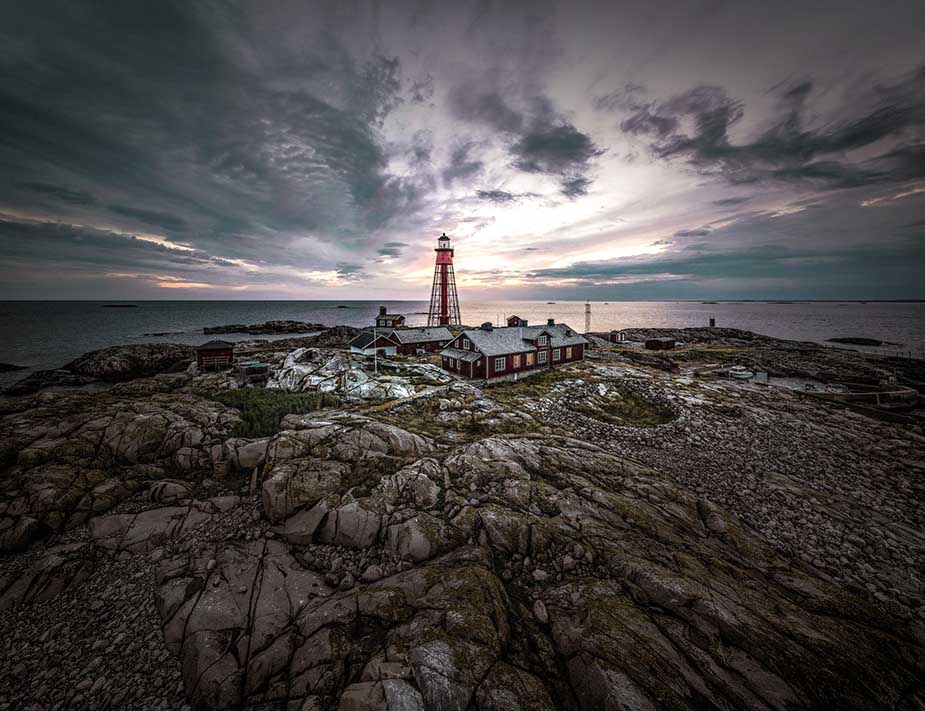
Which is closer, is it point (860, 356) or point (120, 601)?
point (120, 601)

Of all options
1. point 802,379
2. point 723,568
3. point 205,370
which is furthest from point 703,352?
point 205,370

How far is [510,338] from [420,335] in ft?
56.1

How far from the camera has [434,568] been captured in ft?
33.7

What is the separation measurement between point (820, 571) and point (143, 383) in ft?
148

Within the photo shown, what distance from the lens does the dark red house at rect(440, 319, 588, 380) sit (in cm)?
3619

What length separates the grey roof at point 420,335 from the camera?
4869 centimetres

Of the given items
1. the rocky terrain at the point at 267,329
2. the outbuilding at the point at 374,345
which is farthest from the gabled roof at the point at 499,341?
the rocky terrain at the point at 267,329

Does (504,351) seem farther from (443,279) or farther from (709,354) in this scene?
(709,354)

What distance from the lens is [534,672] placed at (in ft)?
25.6

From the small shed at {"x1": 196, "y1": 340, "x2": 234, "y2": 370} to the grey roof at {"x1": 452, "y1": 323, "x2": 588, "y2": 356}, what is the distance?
98.9 feet

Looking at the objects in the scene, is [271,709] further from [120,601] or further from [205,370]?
[205,370]

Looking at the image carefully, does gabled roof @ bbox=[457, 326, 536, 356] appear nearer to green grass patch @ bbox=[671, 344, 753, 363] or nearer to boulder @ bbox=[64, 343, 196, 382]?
green grass patch @ bbox=[671, 344, 753, 363]

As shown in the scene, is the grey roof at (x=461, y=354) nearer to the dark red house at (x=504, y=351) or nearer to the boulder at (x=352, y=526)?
the dark red house at (x=504, y=351)

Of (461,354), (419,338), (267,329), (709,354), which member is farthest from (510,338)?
(267,329)
